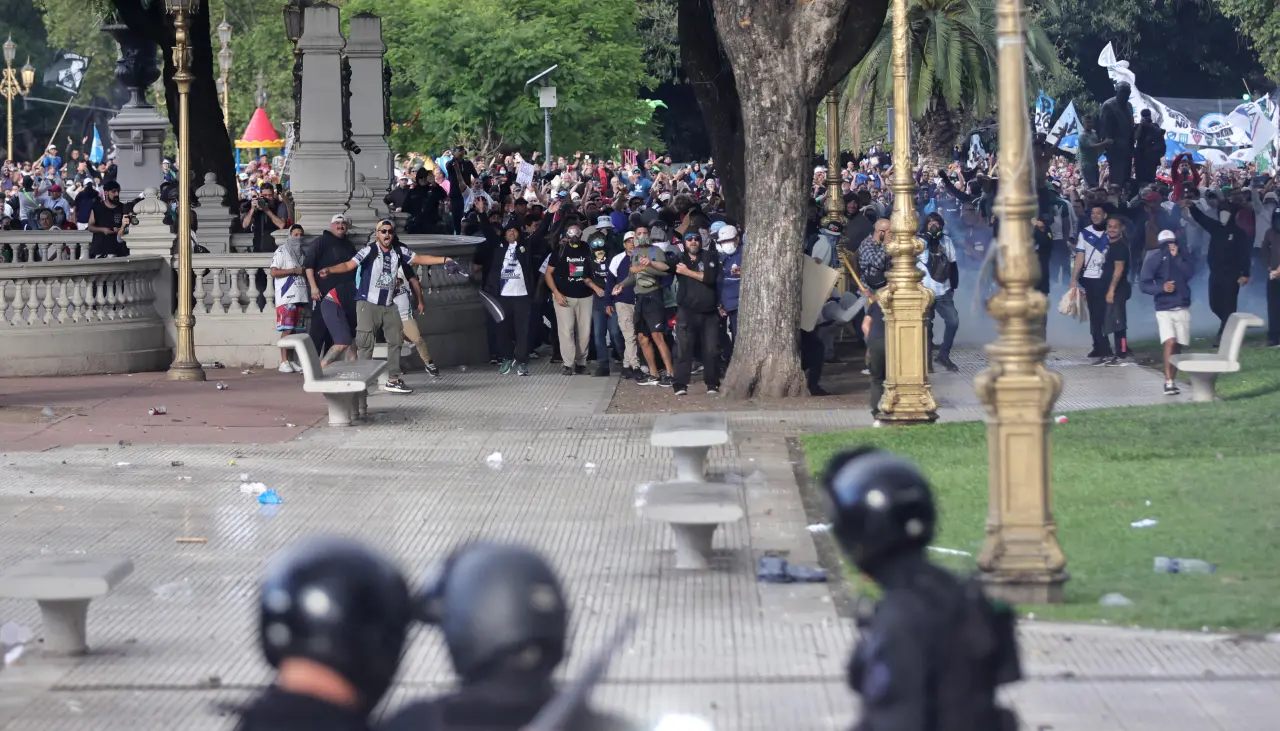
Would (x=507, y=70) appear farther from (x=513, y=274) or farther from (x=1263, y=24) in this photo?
(x=513, y=274)

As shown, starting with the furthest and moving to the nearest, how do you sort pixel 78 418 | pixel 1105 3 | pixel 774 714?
pixel 1105 3
pixel 78 418
pixel 774 714

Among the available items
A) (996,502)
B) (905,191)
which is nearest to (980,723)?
(996,502)

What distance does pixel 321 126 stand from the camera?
22.0 meters

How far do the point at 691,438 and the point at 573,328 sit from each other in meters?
8.79

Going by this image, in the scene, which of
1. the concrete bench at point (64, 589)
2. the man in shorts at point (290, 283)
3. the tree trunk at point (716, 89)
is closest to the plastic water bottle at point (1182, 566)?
the concrete bench at point (64, 589)

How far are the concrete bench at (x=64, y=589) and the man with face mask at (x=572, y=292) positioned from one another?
1190 cm

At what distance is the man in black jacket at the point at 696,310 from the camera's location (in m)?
18.0

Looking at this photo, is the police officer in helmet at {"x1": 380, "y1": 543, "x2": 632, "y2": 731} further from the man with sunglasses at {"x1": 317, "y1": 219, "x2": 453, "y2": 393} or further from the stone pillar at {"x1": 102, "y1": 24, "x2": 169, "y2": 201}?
the stone pillar at {"x1": 102, "y1": 24, "x2": 169, "y2": 201}

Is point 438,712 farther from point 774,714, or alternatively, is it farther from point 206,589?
point 206,589

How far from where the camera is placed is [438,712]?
10.5 feet

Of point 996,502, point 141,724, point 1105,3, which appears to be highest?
point 1105,3

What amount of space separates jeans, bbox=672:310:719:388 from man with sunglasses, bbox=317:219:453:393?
2878 mm

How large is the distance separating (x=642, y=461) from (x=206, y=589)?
491 cm

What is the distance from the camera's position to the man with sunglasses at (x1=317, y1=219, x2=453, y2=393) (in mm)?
17828
